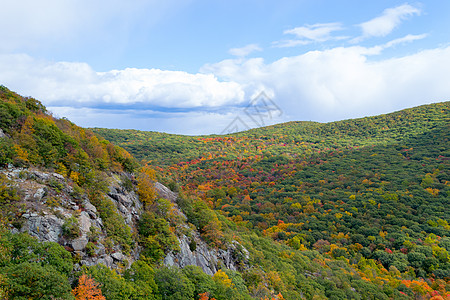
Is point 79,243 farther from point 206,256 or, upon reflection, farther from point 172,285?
point 206,256

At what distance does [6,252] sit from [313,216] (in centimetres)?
6526

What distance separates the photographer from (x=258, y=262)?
1055 inches

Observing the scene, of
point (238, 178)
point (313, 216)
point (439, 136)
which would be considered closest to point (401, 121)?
A: point (439, 136)

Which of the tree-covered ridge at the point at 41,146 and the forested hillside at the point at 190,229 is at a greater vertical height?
the tree-covered ridge at the point at 41,146

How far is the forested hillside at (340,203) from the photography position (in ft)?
114

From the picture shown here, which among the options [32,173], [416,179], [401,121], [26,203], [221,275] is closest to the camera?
[26,203]

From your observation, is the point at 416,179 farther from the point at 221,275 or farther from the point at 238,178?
the point at 221,275

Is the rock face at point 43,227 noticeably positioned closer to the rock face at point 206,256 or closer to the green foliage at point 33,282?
the green foliage at point 33,282

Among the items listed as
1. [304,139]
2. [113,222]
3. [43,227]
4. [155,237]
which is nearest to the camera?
[43,227]

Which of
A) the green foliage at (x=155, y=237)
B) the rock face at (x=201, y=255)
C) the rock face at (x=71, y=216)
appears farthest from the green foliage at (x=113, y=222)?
the rock face at (x=201, y=255)

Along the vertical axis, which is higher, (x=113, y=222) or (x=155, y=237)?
(x=113, y=222)

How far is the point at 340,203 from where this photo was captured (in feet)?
236

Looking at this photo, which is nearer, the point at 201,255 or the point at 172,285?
the point at 172,285

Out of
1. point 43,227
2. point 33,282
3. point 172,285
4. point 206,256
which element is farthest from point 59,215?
point 206,256
